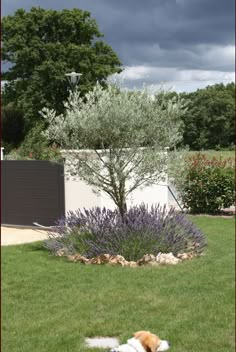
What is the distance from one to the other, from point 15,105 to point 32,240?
2819 cm

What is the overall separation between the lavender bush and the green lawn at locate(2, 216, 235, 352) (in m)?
0.35

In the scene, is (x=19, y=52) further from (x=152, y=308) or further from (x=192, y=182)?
(x=152, y=308)

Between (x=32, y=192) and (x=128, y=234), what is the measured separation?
15.4 feet

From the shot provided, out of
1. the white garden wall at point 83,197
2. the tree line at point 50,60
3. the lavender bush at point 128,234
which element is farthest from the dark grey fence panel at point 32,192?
the tree line at point 50,60

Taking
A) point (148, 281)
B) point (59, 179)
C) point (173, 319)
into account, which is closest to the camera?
point (173, 319)

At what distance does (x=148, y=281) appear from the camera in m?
6.21

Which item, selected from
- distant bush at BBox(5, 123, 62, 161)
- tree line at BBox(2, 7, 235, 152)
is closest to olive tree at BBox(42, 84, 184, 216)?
distant bush at BBox(5, 123, 62, 161)

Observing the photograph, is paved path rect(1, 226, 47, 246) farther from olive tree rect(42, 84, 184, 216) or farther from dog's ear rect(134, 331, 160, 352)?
dog's ear rect(134, 331, 160, 352)

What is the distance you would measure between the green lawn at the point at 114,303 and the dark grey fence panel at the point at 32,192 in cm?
335

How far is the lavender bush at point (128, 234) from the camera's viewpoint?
7.36 meters

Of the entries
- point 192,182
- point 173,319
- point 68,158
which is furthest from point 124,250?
point 192,182

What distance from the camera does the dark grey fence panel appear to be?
11188 millimetres

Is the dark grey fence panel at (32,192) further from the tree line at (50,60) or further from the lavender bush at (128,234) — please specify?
the tree line at (50,60)

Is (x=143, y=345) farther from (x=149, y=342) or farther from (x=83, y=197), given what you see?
(x=83, y=197)
